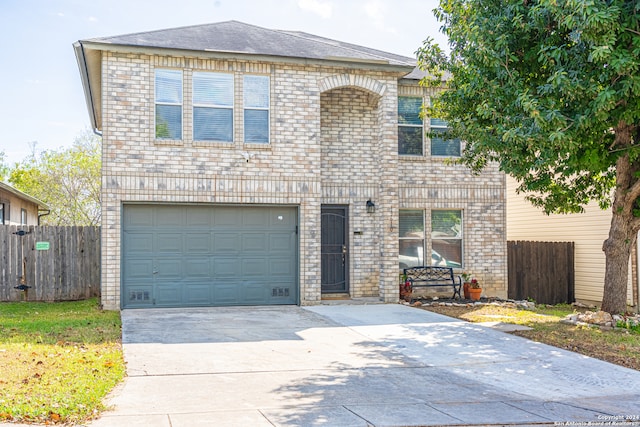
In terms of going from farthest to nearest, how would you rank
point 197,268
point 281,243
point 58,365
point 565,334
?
point 281,243 < point 197,268 < point 565,334 < point 58,365

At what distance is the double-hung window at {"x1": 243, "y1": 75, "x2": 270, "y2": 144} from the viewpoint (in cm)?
1423

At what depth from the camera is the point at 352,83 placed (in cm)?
1479

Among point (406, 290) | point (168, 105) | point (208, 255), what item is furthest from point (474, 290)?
point (168, 105)

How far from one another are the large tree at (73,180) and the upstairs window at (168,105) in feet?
57.3

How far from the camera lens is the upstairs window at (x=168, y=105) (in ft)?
45.0

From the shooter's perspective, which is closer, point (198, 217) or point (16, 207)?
point (198, 217)

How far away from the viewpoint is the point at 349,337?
10352mm

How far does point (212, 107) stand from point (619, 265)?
29.9 ft

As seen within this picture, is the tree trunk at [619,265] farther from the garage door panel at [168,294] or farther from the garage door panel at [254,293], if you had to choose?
the garage door panel at [168,294]

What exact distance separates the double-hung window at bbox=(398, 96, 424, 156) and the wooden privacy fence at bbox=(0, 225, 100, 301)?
8.10 metres

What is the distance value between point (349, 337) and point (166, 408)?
4743 millimetres

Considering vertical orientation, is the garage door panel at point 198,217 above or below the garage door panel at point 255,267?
above

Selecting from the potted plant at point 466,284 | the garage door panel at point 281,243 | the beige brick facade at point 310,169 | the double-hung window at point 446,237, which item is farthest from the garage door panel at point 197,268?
the potted plant at point 466,284

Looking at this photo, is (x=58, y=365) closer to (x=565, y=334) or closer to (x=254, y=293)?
(x=254, y=293)
